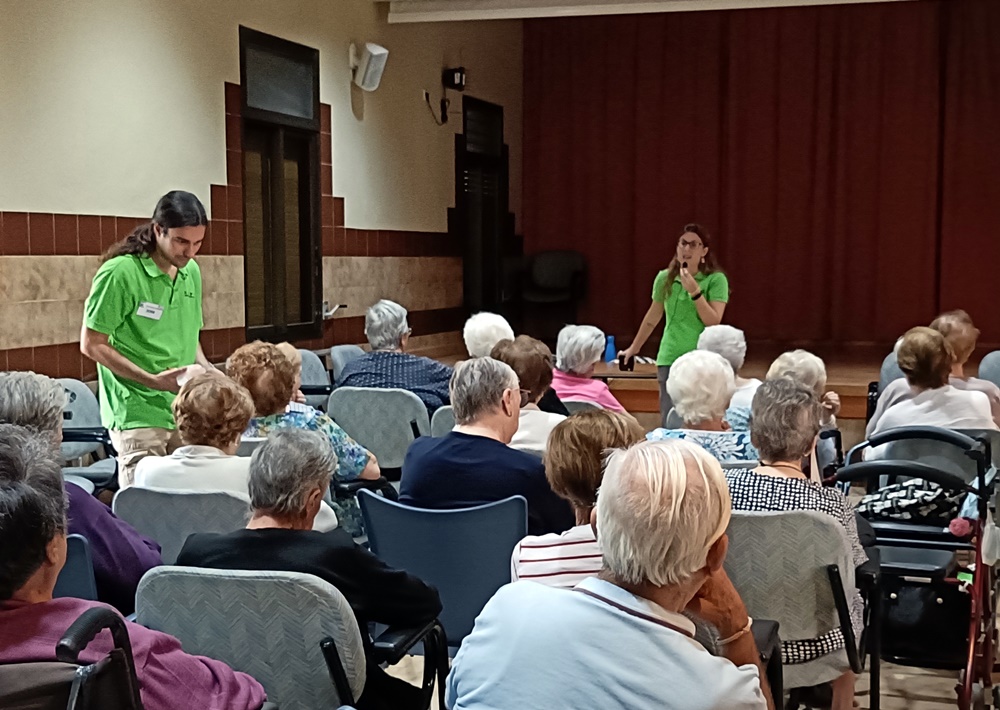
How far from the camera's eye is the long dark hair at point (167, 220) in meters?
4.21

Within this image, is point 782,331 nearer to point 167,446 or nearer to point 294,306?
point 294,306

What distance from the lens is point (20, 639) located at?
5.38ft

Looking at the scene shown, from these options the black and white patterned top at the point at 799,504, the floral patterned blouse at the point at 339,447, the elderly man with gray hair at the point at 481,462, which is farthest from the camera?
the floral patterned blouse at the point at 339,447

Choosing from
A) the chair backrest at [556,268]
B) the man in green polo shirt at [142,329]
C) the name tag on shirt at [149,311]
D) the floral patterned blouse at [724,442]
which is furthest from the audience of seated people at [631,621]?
the chair backrest at [556,268]

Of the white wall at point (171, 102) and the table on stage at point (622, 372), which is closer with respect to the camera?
the white wall at point (171, 102)

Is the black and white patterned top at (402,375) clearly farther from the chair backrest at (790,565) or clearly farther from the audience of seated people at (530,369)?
the chair backrest at (790,565)

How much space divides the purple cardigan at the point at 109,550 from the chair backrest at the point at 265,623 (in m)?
0.33

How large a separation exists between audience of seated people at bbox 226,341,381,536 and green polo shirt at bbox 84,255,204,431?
26.2 inches

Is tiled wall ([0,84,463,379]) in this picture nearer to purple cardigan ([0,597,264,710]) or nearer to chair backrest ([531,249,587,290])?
chair backrest ([531,249,587,290])

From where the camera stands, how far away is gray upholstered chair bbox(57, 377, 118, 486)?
15.7 ft

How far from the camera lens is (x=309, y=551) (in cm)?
233

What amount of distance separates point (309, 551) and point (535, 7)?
672 cm

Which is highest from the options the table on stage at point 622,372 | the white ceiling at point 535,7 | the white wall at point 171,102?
the white ceiling at point 535,7

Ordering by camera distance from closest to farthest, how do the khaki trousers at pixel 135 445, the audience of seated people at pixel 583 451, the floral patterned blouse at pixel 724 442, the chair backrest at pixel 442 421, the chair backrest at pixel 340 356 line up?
the audience of seated people at pixel 583 451, the floral patterned blouse at pixel 724 442, the khaki trousers at pixel 135 445, the chair backrest at pixel 442 421, the chair backrest at pixel 340 356
